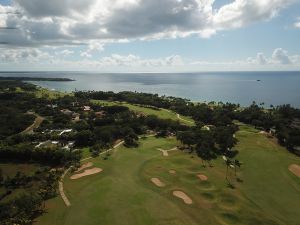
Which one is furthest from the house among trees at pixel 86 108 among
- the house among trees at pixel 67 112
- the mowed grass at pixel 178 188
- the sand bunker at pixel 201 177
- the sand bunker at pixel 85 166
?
the sand bunker at pixel 201 177

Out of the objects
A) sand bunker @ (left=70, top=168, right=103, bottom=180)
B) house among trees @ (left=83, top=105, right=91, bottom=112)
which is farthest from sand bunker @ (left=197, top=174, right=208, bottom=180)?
house among trees @ (left=83, top=105, right=91, bottom=112)

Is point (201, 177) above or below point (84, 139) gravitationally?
below

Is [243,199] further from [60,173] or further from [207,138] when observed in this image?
[60,173]

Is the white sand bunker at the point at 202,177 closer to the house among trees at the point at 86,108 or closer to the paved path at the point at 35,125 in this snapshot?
the paved path at the point at 35,125

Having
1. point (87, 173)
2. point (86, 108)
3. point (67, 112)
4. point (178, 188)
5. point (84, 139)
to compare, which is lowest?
point (178, 188)

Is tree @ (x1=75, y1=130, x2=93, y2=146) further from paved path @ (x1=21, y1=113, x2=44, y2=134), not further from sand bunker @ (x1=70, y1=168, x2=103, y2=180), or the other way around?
paved path @ (x1=21, y1=113, x2=44, y2=134)

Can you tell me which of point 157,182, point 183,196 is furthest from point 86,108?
point 183,196

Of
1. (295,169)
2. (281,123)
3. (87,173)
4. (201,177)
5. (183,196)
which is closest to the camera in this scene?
(183,196)

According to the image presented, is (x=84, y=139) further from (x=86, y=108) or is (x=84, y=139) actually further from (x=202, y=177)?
(x=86, y=108)

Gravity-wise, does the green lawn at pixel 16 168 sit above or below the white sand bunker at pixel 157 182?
below
